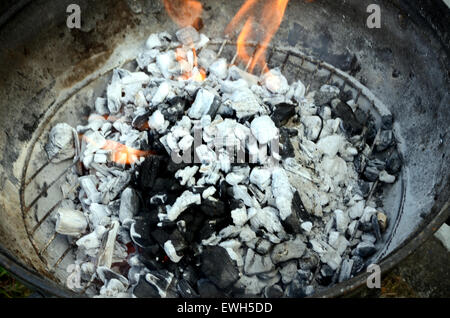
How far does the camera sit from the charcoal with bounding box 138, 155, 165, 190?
2.02m

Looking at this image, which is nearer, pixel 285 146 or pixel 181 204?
pixel 181 204

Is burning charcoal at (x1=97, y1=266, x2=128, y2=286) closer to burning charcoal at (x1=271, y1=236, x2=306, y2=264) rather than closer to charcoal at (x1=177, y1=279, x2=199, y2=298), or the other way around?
charcoal at (x1=177, y1=279, x2=199, y2=298)

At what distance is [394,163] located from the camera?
214cm

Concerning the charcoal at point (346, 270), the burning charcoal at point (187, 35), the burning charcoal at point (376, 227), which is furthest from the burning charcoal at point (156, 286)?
the burning charcoal at point (187, 35)

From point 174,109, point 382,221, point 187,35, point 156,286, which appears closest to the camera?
point 156,286

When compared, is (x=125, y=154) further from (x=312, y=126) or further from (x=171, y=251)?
(x=312, y=126)

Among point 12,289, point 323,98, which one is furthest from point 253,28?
point 12,289

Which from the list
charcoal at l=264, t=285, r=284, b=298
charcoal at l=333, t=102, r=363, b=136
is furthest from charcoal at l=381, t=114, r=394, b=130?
charcoal at l=264, t=285, r=284, b=298

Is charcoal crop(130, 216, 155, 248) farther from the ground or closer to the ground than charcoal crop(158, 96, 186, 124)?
closer to the ground

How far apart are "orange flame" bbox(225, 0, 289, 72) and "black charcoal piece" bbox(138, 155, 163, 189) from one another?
960mm

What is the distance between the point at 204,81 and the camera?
2449 mm

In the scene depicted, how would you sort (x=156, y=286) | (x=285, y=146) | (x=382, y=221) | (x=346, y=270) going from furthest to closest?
(x=285, y=146) < (x=382, y=221) < (x=346, y=270) < (x=156, y=286)
